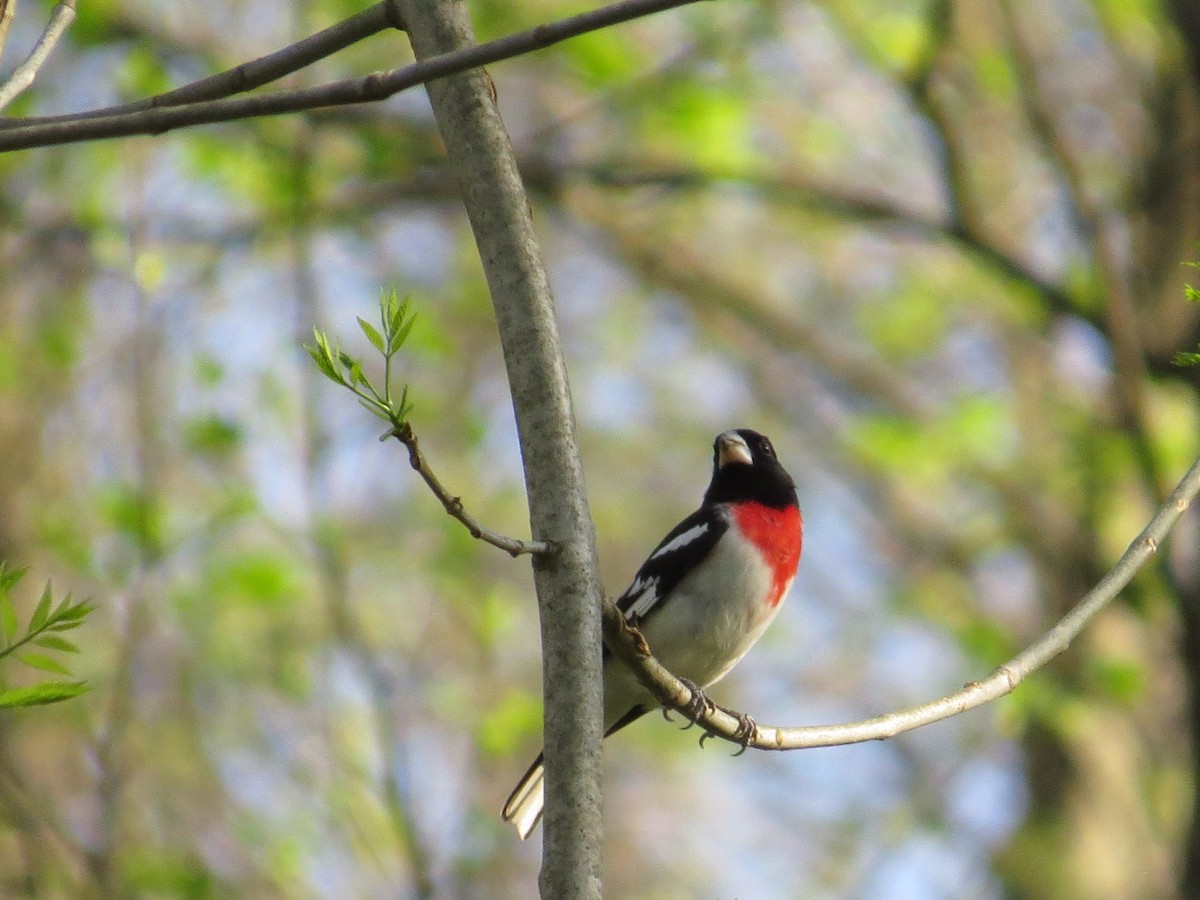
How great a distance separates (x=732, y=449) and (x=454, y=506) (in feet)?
10.7

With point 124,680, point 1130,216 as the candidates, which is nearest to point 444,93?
point 124,680

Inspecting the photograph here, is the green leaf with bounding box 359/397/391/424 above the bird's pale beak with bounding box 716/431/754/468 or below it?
below

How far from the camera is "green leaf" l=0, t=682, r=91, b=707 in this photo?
1909 millimetres

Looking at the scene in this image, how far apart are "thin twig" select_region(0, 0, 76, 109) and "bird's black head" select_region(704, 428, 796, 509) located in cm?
333

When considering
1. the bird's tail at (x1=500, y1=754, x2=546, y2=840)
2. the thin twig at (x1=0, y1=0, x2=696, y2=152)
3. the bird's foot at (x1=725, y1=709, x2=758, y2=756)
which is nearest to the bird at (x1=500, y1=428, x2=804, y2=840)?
the bird's tail at (x1=500, y1=754, x2=546, y2=840)

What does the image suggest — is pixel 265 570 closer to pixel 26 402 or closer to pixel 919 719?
pixel 26 402

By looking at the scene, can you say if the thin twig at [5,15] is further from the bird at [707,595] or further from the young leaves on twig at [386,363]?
the bird at [707,595]

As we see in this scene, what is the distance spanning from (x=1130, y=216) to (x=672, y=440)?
5.17m

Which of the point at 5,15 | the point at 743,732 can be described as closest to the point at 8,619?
the point at 5,15

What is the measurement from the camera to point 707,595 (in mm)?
4652

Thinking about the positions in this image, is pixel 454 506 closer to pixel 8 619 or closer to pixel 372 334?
pixel 372 334

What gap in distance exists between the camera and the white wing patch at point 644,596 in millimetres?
4855

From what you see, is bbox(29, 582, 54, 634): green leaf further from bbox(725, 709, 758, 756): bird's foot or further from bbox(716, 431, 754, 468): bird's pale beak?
bbox(716, 431, 754, 468): bird's pale beak

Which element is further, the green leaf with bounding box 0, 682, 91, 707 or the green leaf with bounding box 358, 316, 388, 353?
the green leaf with bounding box 358, 316, 388, 353
